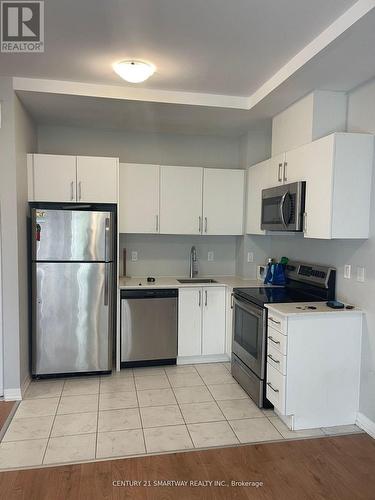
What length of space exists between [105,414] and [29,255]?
1576 millimetres

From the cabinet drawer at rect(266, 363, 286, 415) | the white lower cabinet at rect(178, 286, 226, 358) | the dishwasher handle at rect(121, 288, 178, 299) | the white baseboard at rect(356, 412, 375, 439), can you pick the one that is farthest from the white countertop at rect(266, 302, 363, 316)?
the dishwasher handle at rect(121, 288, 178, 299)

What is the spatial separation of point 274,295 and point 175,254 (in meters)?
1.44

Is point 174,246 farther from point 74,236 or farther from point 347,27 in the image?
point 347,27

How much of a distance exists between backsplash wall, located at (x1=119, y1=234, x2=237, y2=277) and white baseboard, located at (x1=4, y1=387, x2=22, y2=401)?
1.64 metres

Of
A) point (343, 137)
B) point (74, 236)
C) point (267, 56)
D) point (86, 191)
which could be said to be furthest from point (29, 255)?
point (343, 137)

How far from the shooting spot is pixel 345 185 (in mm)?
2641

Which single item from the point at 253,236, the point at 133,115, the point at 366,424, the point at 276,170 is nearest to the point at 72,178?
the point at 133,115

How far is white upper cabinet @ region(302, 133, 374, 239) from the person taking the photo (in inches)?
103

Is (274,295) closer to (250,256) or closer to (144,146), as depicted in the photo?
(250,256)

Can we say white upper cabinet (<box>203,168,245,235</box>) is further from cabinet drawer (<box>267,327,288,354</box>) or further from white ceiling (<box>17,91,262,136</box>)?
cabinet drawer (<box>267,327,288,354</box>)

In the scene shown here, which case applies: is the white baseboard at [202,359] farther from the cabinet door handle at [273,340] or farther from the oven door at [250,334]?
the cabinet door handle at [273,340]

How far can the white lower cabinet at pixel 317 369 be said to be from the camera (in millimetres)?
2689

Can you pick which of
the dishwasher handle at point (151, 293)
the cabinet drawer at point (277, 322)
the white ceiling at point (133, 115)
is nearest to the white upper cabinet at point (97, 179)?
the white ceiling at point (133, 115)

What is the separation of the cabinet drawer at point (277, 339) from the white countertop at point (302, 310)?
0.17 metres
